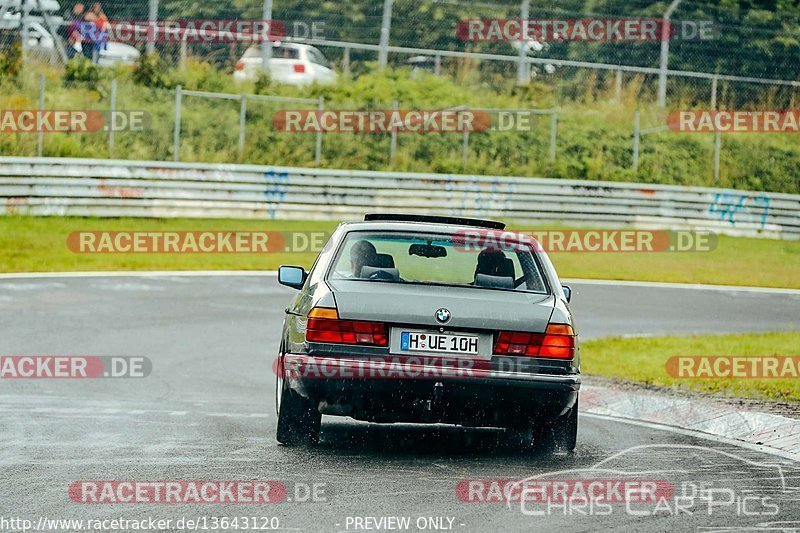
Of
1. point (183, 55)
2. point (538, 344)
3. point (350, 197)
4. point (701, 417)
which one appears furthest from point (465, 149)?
point (538, 344)

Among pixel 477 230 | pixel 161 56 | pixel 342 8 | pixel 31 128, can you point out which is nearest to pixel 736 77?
pixel 342 8

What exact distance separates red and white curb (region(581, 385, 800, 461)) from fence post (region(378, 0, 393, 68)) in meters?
19.2

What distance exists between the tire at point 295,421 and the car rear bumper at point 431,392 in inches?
13.1

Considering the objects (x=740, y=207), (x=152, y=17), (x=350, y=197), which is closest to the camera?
(x=350, y=197)

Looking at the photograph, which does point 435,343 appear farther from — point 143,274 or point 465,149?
point 465,149

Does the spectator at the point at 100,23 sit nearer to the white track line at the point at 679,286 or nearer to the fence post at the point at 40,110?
the fence post at the point at 40,110

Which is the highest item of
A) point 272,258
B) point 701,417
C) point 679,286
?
point 701,417

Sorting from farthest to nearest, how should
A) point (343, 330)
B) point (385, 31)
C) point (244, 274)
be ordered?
point (385, 31)
point (244, 274)
point (343, 330)

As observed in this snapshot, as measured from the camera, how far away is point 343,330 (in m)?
7.70

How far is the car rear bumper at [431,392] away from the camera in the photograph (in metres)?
7.58

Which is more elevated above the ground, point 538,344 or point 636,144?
point 636,144

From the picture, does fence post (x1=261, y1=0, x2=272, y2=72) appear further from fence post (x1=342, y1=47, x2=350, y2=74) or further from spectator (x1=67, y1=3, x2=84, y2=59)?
spectator (x1=67, y1=3, x2=84, y2=59)

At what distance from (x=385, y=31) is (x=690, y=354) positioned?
1817 cm

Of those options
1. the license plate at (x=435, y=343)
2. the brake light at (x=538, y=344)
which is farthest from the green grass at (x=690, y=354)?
the license plate at (x=435, y=343)
